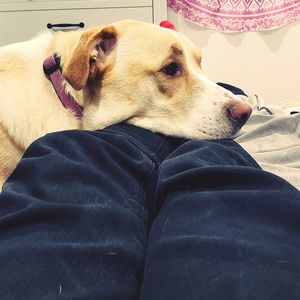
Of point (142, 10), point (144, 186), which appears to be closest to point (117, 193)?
point (144, 186)

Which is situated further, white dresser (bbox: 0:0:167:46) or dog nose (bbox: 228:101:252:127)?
white dresser (bbox: 0:0:167:46)

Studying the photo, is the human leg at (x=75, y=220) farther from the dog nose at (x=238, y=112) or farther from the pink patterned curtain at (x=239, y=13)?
the pink patterned curtain at (x=239, y=13)

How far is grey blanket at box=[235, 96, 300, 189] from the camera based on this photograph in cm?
100

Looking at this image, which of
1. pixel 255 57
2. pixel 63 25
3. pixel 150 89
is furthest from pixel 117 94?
pixel 255 57

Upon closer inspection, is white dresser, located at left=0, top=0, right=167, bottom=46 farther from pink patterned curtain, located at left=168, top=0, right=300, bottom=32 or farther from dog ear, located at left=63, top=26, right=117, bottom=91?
dog ear, located at left=63, top=26, right=117, bottom=91

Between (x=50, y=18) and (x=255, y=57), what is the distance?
146 cm

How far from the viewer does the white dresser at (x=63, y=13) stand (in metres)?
2.32

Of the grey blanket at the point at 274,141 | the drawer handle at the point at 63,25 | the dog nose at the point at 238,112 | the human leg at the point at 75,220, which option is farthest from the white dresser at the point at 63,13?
the human leg at the point at 75,220

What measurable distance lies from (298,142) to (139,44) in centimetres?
54

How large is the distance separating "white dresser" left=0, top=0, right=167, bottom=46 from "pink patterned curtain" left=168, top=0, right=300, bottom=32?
14.7 inches

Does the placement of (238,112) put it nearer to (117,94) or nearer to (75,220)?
(117,94)

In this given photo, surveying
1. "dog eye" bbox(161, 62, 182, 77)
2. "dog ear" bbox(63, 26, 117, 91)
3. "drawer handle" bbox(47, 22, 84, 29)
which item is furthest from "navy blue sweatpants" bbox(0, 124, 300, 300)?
"drawer handle" bbox(47, 22, 84, 29)

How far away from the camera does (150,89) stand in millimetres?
1102

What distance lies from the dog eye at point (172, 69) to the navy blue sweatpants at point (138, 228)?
1.32ft
